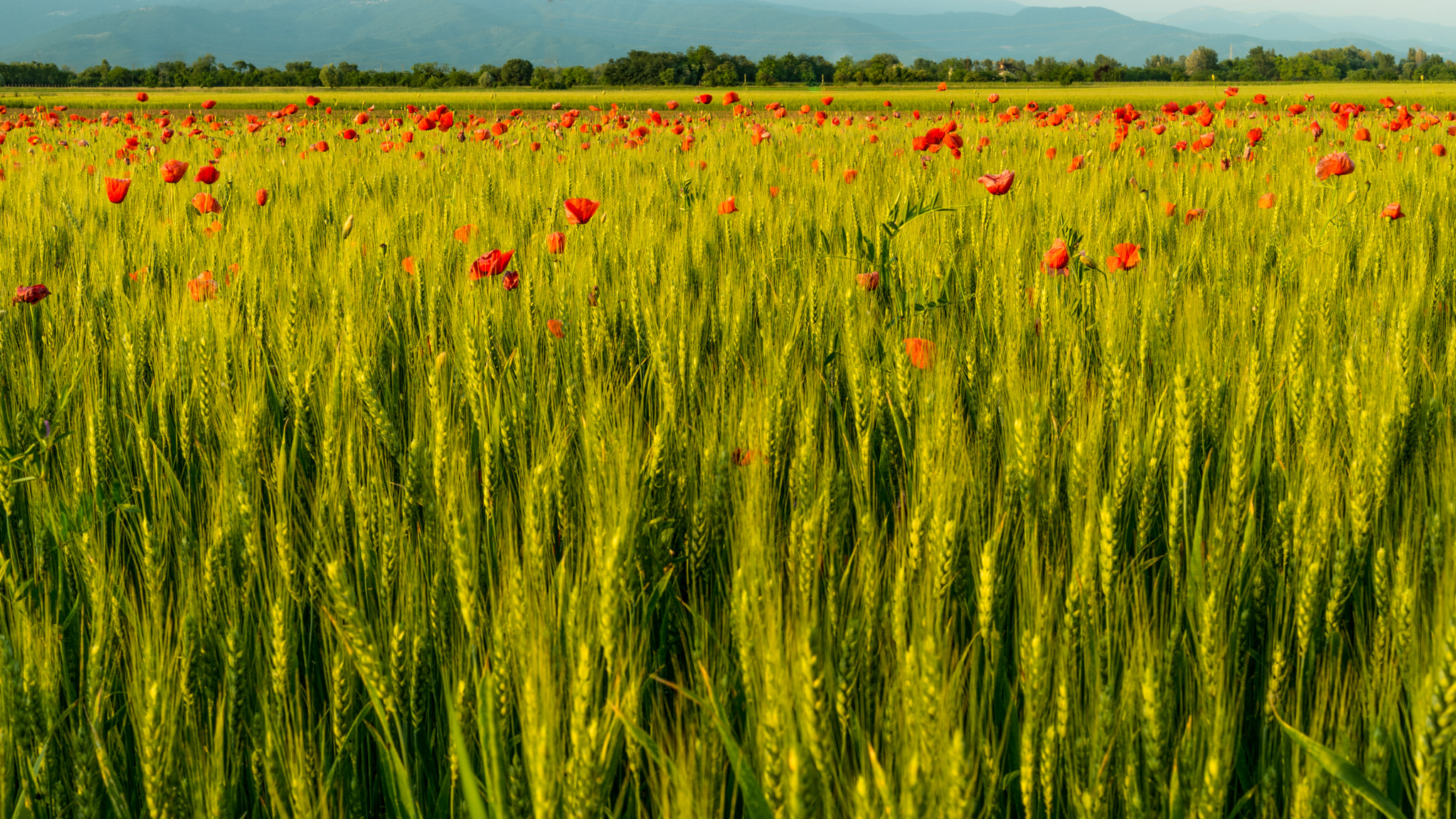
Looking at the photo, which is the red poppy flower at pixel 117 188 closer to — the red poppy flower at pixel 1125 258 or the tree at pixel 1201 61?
the red poppy flower at pixel 1125 258

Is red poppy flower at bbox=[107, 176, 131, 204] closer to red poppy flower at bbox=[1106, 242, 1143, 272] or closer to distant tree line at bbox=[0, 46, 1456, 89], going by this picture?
red poppy flower at bbox=[1106, 242, 1143, 272]

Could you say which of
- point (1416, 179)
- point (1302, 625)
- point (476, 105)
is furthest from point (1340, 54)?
point (1302, 625)

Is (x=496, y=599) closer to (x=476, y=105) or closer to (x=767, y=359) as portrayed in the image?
(x=767, y=359)

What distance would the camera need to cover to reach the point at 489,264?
1.93 metres

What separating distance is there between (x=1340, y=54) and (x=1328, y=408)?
237ft

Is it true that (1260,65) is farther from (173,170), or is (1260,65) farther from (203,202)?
(203,202)

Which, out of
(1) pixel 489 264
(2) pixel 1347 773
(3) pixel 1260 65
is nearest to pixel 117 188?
(1) pixel 489 264

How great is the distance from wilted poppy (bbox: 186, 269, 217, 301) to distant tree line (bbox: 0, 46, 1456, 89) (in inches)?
1215

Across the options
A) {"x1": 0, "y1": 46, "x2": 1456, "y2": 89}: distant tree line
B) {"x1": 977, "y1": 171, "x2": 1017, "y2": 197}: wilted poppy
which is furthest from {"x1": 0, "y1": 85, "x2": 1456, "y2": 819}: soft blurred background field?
{"x1": 0, "y1": 46, "x2": 1456, "y2": 89}: distant tree line

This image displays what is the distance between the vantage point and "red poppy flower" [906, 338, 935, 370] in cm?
138

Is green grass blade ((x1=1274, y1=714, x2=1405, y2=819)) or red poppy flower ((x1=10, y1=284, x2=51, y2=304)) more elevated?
red poppy flower ((x1=10, y1=284, x2=51, y2=304))

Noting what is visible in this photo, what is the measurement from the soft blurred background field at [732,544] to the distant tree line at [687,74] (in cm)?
3078

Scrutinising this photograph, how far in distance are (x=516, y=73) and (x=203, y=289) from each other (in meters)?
41.1

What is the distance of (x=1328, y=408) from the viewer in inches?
47.3
